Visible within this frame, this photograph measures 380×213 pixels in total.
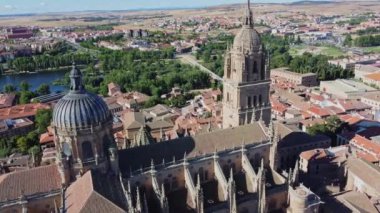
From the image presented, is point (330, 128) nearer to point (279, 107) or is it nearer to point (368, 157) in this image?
point (368, 157)

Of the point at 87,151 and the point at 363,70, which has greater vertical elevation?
the point at 87,151

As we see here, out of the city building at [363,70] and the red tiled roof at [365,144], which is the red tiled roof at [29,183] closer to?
the red tiled roof at [365,144]

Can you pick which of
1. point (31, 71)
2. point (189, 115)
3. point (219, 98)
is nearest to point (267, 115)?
point (189, 115)

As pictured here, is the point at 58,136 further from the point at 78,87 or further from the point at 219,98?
the point at 219,98

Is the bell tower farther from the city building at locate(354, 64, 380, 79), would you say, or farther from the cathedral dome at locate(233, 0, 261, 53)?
the city building at locate(354, 64, 380, 79)

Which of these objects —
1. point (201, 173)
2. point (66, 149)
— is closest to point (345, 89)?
point (201, 173)

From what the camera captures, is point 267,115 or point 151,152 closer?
point 151,152

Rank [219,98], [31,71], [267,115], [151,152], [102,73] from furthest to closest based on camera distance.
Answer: [31,71], [102,73], [219,98], [267,115], [151,152]
